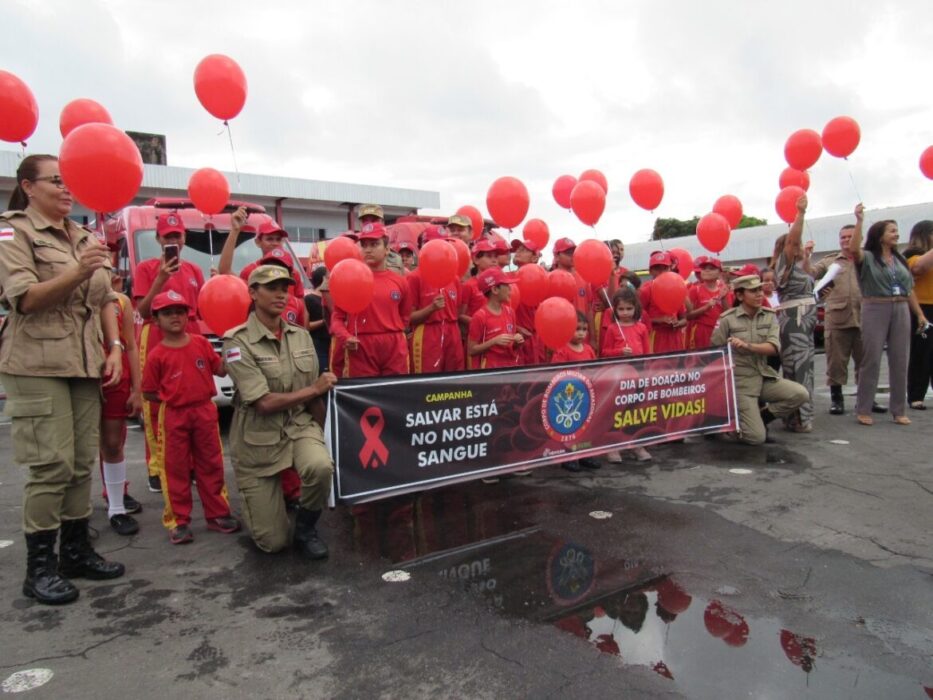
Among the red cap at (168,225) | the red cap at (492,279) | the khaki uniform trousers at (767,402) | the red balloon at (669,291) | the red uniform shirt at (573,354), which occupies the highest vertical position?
the red cap at (168,225)

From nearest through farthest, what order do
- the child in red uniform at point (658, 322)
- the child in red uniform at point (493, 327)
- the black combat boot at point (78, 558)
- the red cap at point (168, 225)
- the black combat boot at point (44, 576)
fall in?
the black combat boot at point (44, 576) → the black combat boot at point (78, 558) → the red cap at point (168, 225) → the child in red uniform at point (493, 327) → the child in red uniform at point (658, 322)

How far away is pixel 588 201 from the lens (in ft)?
21.8

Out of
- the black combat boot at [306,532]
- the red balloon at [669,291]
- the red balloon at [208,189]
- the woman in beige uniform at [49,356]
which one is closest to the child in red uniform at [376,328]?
the black combat boot at [306,532]

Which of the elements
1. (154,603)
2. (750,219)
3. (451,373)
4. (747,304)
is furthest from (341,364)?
(750,219)

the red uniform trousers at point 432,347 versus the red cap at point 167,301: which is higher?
the red cap at point 167,301

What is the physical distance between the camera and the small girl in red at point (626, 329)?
20.1 ft

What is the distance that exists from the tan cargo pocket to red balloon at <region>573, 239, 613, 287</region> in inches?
167

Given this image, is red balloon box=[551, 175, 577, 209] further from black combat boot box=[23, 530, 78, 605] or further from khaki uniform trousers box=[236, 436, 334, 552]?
black combat boot box=[23, 530, 78, 605]

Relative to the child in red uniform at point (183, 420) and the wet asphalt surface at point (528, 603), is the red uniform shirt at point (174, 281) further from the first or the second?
the wet asphalt surface at point (528, 603)

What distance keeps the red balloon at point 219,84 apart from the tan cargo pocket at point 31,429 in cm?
319

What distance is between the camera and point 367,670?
264 cm

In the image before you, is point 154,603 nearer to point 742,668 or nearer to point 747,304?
point 742,668

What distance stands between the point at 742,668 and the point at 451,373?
263cm

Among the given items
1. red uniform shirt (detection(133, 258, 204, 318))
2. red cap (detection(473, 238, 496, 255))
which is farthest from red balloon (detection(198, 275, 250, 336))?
red cap (detection(473, 238, 496, 255))
